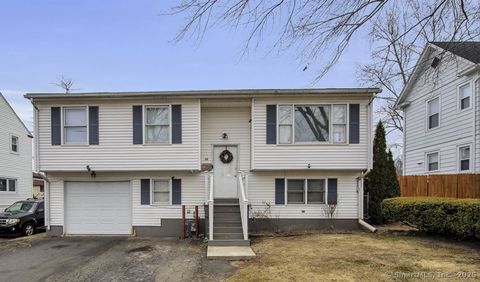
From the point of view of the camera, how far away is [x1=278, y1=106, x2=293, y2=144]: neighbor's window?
1300 cm

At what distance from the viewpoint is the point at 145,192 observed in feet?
43.6

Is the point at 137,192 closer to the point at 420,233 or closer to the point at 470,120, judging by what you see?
the point at 420,233

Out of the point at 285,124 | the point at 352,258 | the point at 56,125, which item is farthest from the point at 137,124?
the point at 352,258

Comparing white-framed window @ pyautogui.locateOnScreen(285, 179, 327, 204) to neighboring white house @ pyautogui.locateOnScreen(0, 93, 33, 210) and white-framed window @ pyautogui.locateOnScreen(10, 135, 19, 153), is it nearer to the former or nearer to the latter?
neighboring white house @ pyautogui.locateOnScreen(0, 93, 33, 210)

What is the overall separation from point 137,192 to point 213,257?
17.3ft

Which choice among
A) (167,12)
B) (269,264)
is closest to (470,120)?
(269,264)

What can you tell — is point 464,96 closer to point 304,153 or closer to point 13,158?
point 304,153

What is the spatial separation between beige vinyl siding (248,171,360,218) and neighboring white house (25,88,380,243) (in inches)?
1.4

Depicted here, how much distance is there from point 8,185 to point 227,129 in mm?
14699

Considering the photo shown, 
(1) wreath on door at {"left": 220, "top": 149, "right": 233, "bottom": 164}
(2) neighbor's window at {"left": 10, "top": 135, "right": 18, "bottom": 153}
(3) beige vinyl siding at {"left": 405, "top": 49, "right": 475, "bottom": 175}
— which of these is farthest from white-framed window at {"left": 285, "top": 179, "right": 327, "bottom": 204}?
(2) neighbor's window at {"left": 10, "top": 135, "right": 18, "bottom": 153}

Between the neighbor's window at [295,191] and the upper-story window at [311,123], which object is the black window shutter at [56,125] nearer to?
the upper-story window at [311,123]

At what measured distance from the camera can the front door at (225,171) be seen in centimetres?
1356

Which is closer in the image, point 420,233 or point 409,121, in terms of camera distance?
point 420,233

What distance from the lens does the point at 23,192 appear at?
22.3 metres
